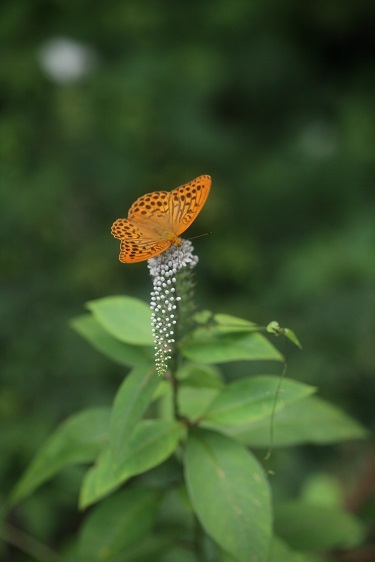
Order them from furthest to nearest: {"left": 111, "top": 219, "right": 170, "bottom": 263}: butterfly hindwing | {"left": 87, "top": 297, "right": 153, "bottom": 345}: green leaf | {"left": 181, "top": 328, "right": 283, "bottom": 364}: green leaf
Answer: {"left": 87, "top": 297, "right": 153, "bottom": 345}: green leaf < {"left": 181, "top": 328, "right": 283, "bottom": 364}: green leaf < {"left": 111, "top": 219, "right": 170, "bottom": 263}: butterfly hindwing

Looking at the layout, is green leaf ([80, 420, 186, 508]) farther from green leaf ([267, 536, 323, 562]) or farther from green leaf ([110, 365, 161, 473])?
green leaf ([267, 536, 323, 562])

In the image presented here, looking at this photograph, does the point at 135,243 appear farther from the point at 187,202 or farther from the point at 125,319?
the point at 125,319

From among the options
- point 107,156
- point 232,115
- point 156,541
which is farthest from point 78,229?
point 156,541

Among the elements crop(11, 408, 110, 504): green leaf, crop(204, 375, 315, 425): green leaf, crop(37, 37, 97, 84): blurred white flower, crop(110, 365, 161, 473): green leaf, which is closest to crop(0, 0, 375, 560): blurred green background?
→ crop(37, 37, 97, 84): blurred white flower

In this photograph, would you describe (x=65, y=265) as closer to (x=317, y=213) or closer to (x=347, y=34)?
(x=317, y=213)

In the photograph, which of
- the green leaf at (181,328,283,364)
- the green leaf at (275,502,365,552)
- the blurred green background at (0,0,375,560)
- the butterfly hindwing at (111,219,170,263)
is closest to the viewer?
the butterfly hindwing at (111,219,170,263)
